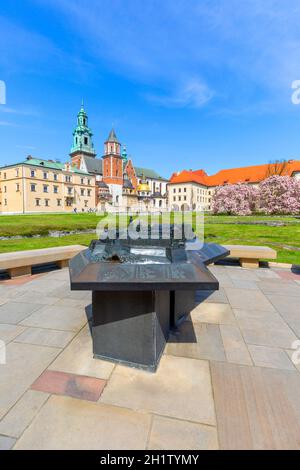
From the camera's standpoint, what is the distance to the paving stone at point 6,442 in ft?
6.31

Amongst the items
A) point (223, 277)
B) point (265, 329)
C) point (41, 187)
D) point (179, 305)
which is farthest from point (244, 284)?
point (41, 187)

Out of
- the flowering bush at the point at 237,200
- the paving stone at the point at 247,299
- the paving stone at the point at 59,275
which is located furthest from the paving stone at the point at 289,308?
the flowering bush at the point at 237,200

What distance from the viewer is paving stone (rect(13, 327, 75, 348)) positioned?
3477 millimetres

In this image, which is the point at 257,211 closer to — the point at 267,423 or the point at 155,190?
the point at 267,423

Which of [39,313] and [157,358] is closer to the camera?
[157,358]

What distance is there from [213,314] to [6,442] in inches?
139

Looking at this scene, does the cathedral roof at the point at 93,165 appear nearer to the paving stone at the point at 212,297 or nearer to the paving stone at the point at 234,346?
the paving stone at the point at 212,297

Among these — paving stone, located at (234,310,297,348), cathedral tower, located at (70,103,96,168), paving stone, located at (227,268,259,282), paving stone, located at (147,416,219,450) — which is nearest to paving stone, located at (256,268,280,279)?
paving stone, located at (227,268,259,282)

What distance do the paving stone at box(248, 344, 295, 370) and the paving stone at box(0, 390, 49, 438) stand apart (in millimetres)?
2626

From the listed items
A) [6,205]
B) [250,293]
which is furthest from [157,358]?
[6,205]

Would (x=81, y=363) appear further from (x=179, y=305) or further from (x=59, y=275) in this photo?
(x=59, y=275)

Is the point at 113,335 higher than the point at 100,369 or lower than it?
higher

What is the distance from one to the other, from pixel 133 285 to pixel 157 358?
1.14m

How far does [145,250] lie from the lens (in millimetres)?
3891
